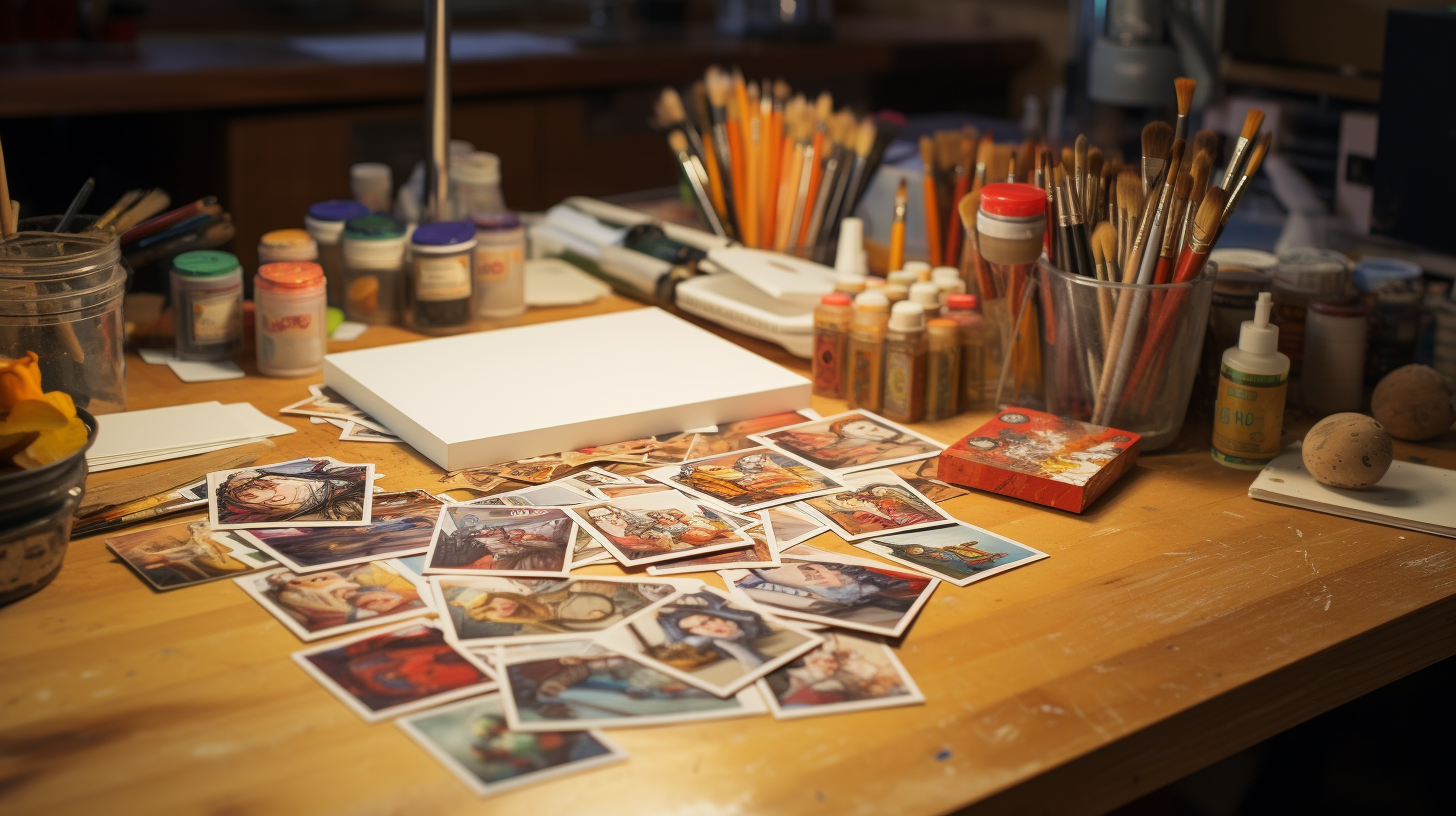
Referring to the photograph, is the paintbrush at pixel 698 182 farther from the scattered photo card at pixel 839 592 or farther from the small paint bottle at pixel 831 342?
the scattered photo card at pixel 839 592

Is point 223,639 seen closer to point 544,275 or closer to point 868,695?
point 868,695

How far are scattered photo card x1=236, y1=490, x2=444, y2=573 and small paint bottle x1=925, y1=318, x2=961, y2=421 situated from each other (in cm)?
46

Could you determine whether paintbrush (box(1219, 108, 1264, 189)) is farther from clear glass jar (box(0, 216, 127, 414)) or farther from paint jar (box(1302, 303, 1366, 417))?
clear glass jar (box(0, 216, 127, 414))

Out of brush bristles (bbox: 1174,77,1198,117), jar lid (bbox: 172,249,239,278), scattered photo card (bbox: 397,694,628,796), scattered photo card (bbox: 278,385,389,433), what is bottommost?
scattered photo card (bbox: 397,694,628,796)

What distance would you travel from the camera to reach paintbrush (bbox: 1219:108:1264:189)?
999 millimetres

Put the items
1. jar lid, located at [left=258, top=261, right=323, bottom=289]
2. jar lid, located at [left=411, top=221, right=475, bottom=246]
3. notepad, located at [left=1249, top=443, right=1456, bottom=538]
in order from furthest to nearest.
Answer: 1. jar lid, located at [left=411, top=221, right=475, bottom=246]
2. jar lid, located at [left=258, top=261, right=323, bottom=289]
3. notepad, located at [left=1249, top=443, right=1456, bottom=538]

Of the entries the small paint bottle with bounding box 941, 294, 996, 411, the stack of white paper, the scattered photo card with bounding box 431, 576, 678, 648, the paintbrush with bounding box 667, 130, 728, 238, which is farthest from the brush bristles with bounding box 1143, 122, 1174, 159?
the stack of white paper

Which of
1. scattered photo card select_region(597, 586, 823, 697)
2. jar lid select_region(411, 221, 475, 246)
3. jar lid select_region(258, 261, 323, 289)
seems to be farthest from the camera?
jar lid select_region(411, 221, 475, 246)

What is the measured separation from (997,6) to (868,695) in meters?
2.78

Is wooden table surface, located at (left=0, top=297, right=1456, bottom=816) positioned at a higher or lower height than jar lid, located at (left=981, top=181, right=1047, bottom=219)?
lower

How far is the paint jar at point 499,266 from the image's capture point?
1.36 metres

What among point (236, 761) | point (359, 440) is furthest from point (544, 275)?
point (236, 761)

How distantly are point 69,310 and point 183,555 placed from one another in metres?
0.31

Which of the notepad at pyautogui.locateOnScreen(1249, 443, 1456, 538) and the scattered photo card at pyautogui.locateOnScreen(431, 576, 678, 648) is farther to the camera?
the notepad at pyautogui.locateOnScreen(1249, 443, 1456, 538)
